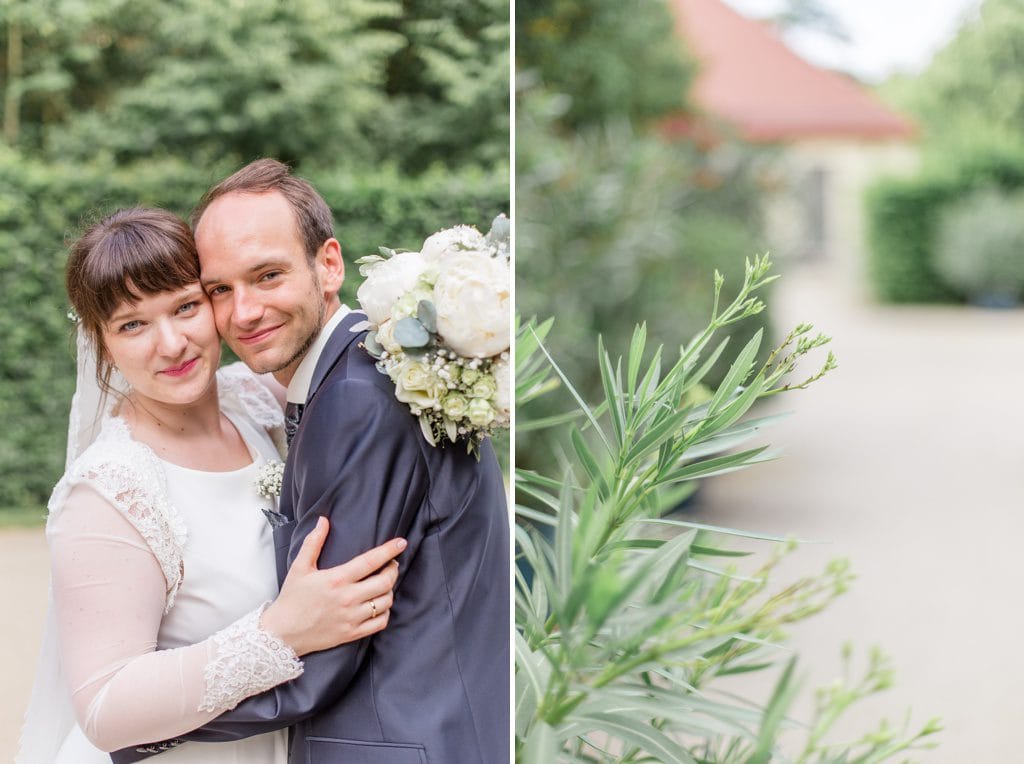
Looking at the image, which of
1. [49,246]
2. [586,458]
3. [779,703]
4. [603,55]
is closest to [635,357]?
[586,458]

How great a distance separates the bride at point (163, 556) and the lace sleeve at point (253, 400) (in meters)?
0.08

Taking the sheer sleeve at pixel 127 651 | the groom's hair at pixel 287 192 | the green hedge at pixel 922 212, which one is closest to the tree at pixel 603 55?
the groom's hair at pixel 287 192

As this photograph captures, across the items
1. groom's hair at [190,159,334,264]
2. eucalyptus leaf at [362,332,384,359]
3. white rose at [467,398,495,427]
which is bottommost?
white rose at [467,398,495,427]

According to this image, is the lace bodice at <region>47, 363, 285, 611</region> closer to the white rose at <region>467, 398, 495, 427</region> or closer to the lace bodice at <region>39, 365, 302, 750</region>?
the lace bodice at <region>39, 365, 302, 750</region>

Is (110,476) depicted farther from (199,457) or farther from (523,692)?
(523,692)

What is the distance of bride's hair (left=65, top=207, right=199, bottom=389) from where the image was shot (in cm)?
158

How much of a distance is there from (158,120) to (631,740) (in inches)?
354

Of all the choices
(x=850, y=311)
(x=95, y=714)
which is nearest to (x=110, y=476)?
(x=95, y=714)

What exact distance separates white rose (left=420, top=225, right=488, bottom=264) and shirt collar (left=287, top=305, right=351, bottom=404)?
0.19 meters

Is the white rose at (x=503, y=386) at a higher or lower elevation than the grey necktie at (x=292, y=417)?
higher

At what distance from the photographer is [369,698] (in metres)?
1.59

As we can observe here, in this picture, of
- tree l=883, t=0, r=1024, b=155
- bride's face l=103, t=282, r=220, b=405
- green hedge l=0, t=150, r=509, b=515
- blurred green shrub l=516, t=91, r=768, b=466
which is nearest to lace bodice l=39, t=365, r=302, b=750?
bride's face l=103, t=282, r=220, b=405

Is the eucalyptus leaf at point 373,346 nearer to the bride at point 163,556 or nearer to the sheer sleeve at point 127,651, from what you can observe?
the bride at point 163,556

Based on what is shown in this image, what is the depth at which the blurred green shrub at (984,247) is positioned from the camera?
19.6 meters
